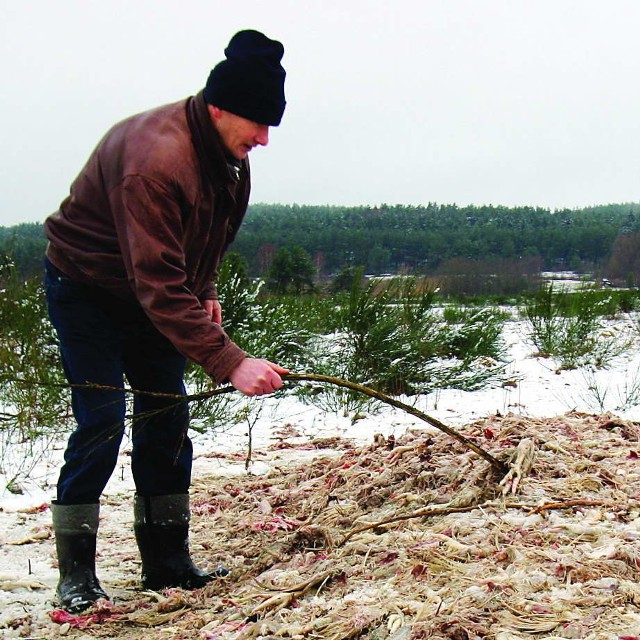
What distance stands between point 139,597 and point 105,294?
1049 mm

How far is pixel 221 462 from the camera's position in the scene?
4.57 m

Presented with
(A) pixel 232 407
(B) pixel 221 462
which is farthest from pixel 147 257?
(A) pixel 232 407

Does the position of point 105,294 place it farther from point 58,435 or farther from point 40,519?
point 58,435

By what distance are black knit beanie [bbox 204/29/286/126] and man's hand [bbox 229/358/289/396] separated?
725 mm

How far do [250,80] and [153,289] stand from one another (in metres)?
0.66

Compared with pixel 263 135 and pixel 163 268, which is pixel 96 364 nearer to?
pixel 163 268

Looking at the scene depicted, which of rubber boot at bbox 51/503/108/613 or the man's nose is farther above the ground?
the man's nose

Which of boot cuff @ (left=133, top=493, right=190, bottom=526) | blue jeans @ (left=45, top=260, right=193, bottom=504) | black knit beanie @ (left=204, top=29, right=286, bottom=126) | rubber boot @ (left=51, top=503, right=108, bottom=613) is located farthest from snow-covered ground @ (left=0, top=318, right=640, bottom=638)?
black knit beanie @ (left=204, top=29, right=286, bottom=126)

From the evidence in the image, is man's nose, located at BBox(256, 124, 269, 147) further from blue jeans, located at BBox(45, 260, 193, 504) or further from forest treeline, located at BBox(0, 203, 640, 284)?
forest treeline, located at BBox(0, 203, 640, 284)

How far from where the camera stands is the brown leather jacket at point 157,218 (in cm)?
207

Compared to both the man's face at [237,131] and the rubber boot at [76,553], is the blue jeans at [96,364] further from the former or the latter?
the man's face at [237,131]

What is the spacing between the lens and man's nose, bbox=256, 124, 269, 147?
7.32ft

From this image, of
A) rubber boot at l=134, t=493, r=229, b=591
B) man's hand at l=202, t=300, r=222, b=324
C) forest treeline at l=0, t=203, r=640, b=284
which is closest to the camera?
rubber boot at l=134, t=493, r=229, b=591

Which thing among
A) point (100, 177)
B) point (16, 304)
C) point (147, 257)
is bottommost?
point (16, 304)
